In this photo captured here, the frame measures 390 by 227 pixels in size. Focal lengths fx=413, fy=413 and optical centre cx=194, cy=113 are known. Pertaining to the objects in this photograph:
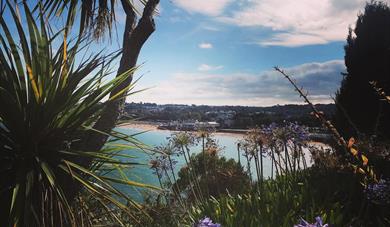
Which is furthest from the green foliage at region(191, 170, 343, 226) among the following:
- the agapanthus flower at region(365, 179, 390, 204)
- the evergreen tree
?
the evergreen tree

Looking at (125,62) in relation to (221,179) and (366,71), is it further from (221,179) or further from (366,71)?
(366,71)

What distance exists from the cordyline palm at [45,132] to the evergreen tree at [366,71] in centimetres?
1205

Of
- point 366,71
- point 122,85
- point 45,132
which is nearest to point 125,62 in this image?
point 122,85

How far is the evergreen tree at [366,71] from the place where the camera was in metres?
15.2

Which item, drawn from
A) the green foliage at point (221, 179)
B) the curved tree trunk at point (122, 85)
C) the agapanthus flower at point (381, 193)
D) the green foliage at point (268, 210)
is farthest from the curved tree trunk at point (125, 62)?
the green foliage at point (221, 179)

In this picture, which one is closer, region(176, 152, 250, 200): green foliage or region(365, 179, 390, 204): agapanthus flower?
region(365, 179, 390, 204): agapanthus flower

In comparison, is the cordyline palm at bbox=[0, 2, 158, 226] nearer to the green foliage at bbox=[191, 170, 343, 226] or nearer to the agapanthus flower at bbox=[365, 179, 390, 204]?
the green foliage at bbox=[191, 170, 343, 226]

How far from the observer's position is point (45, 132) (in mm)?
3953

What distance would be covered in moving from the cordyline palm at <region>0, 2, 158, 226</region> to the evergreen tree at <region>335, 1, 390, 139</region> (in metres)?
Result: 12.0

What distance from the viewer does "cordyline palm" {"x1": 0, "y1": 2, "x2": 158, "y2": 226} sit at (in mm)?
3654

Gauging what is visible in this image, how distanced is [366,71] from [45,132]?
14.5 meters

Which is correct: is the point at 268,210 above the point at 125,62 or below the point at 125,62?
below

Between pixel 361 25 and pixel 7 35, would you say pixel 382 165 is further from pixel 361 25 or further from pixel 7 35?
pixel 361 25

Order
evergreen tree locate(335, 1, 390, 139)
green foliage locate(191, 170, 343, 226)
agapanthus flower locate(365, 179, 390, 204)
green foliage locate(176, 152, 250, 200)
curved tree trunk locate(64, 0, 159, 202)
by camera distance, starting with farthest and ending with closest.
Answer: evergreen tree locate(335, 1, 390, 139), green foliage locate(176, 152, 250, 200), green foliage locate(191, 170, 343, 226), curved tree trunk locate(64, 0, 159, 202), agapanthus flower locate(365, 179, 390, 204)
